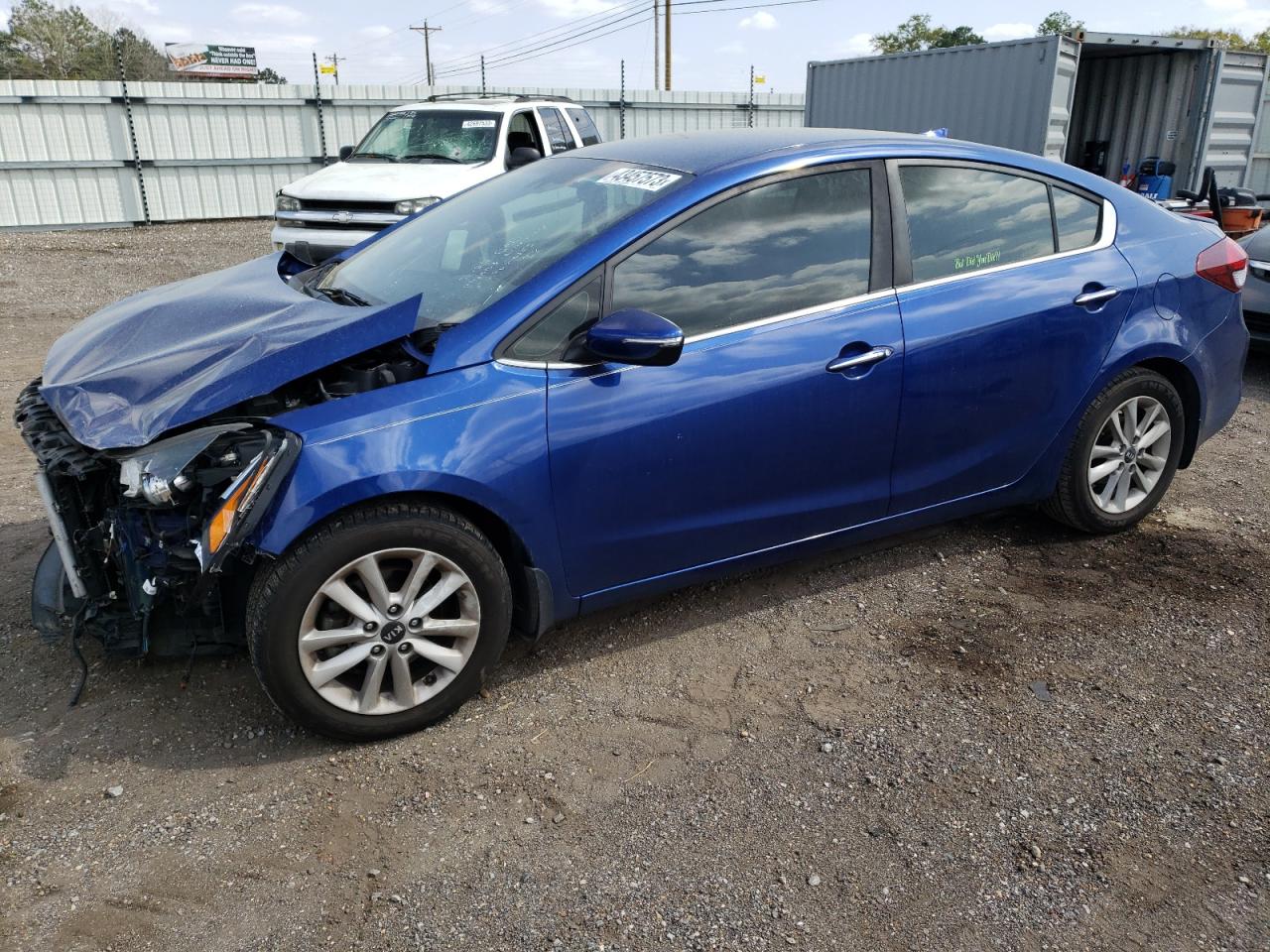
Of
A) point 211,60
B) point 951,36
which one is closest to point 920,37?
point 951,36

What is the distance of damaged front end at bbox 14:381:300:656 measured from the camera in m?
2.74

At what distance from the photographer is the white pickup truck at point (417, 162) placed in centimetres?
960

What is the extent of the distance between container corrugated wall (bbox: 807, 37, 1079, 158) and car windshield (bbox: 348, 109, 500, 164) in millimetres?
5236

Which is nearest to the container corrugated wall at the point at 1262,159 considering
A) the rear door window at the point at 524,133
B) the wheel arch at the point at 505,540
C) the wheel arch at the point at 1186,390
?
the rear door window at the point at 524,133

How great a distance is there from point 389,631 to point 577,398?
896 millimetres

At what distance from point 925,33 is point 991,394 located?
55.3 metres

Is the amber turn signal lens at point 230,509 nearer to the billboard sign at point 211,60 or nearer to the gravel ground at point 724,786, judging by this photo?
the gravel ground at point 724,786

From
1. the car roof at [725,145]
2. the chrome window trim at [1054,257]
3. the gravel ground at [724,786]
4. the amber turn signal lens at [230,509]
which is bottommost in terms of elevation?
the gravel ground at [724,786]

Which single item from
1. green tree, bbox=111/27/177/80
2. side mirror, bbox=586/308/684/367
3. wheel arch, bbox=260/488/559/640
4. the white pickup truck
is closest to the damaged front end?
wheel arch, bbox=260/488/559/640

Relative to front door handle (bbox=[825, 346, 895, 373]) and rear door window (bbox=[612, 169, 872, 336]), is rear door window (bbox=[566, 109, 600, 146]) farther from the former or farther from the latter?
front door handle (bbox=[825, 346, 895, 373])

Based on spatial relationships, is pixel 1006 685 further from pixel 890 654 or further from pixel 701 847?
pixel 701 847

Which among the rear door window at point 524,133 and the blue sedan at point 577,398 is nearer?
the blue sedan at point 577,398

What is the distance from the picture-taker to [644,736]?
3.11m

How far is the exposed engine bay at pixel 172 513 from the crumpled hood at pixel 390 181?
6756 mm
